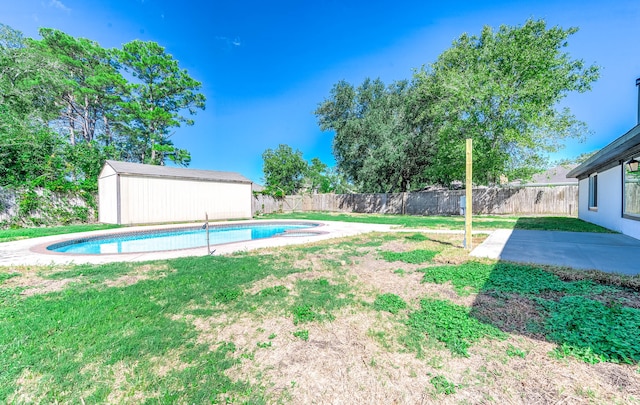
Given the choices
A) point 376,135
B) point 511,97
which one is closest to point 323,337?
point 376,135

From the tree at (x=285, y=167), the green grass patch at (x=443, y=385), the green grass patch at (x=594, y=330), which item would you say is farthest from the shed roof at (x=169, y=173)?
the tree at (x=285, y=167)

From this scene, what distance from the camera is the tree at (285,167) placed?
3012cm

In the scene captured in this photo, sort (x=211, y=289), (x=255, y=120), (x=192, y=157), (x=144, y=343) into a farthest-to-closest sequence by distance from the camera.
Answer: (x=255, y=120) → (x=192, y=157) → (x=211, y=289) → (x=144, y=343)

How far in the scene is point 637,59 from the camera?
36.0 feet

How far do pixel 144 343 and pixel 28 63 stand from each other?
15836mm

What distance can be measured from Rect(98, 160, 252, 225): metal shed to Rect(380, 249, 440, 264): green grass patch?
1086cm

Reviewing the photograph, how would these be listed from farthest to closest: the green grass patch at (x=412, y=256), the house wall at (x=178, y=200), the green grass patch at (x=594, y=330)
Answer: the house wall at (x=178, y=200), the green grass patch at (x=412, y=256), the green grass patch at (x=594, y=330)

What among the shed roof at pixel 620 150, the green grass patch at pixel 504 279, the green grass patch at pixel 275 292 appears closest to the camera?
the green grass patch at pixel 504 279

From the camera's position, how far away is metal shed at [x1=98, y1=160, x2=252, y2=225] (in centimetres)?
1094

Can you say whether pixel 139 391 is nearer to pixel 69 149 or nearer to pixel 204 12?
pixel 69 149

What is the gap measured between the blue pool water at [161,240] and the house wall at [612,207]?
28.2ft

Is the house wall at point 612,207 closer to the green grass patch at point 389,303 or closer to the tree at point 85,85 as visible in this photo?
the green grass patch at point 389,303

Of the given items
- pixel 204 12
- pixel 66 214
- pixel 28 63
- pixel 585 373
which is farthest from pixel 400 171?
pixel 28 63

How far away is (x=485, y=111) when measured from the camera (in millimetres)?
14234
